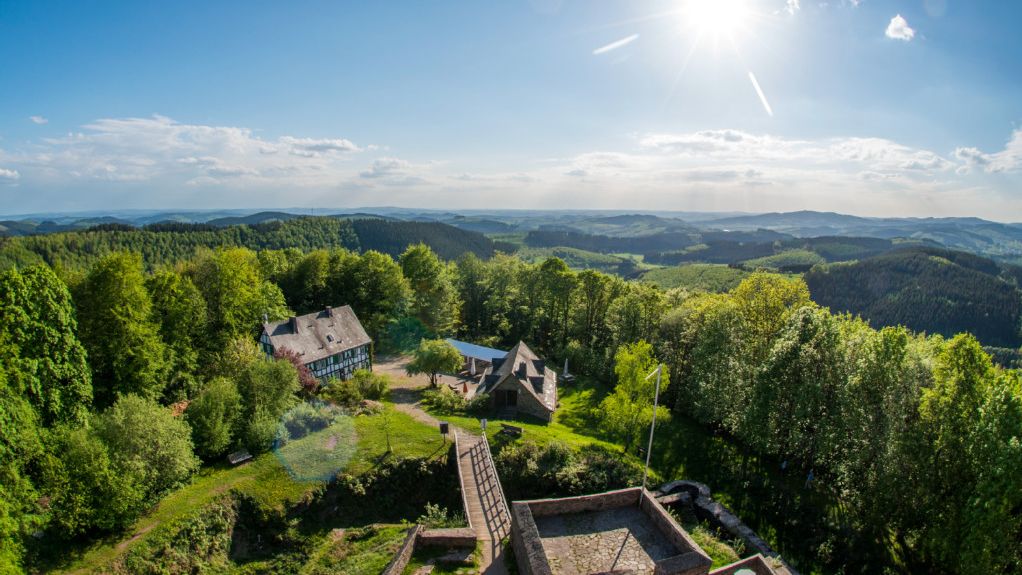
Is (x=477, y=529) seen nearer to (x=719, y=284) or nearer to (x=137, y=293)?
(x=137, y=293)

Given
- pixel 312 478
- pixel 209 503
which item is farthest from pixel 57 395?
pixel 312 478

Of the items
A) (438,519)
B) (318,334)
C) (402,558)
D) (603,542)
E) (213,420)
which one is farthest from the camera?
(318,334)

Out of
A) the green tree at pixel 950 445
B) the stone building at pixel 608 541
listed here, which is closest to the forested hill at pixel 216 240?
the stone building at pixel 608 541

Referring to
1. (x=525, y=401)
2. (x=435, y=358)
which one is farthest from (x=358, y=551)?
(x=435, y=358)

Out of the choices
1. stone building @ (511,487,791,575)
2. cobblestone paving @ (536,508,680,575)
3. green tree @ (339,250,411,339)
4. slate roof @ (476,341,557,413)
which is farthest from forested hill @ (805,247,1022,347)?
cobblestone paving @ (536,508,680,575)

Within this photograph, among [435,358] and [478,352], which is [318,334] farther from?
[478,352]

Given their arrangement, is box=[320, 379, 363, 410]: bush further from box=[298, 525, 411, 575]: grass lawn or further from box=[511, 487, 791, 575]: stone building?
box=[511, 487, 791, 575]: stone building

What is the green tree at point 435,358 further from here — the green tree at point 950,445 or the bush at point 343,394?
the green tree at point 950,445
